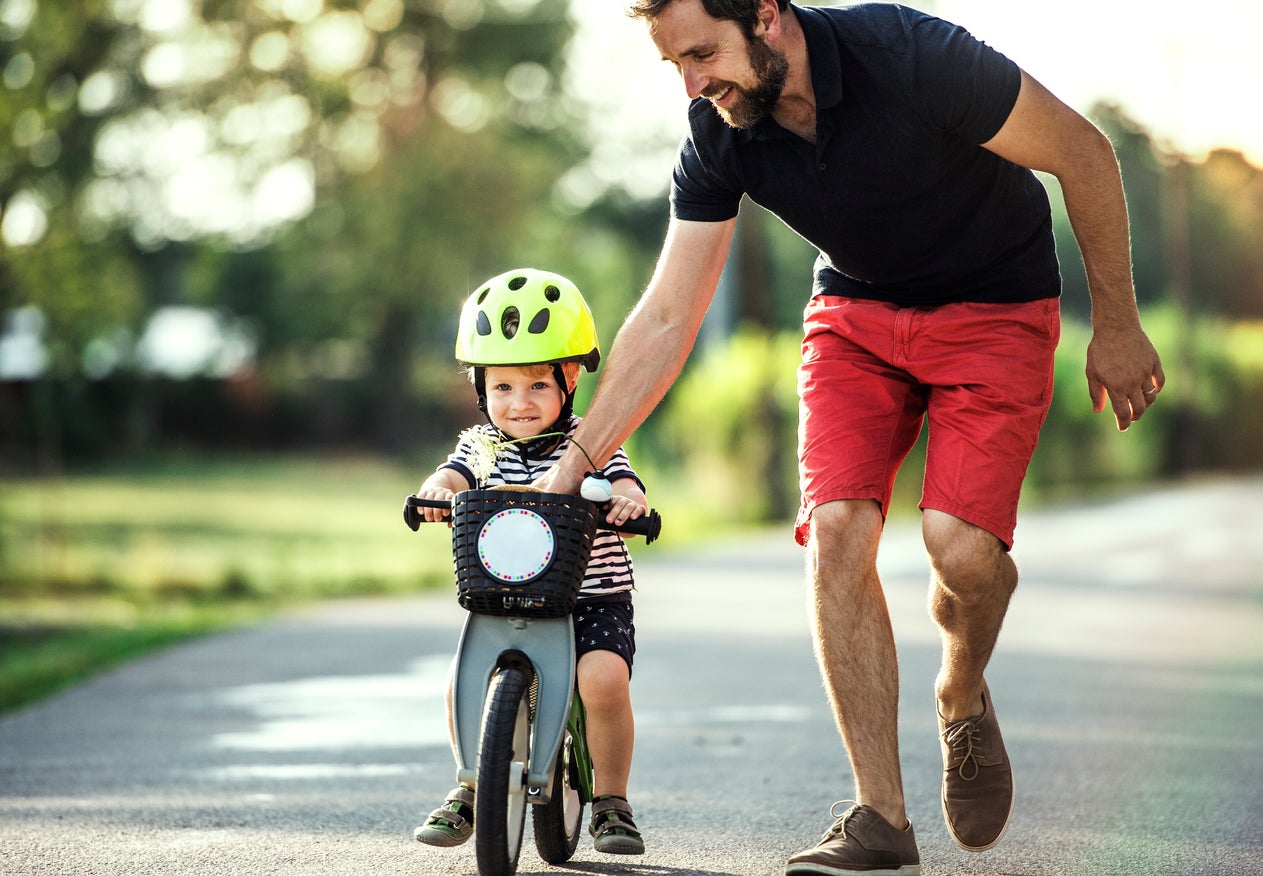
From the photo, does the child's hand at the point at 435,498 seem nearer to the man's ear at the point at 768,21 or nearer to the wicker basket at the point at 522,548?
the wicker basket at the point at 522,548

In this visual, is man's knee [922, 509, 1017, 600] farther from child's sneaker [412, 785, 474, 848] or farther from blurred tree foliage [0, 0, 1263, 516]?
blurred tree foliage [0, 0, 1263, 516]

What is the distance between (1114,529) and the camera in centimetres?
2108

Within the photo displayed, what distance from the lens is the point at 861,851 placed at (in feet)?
13.4

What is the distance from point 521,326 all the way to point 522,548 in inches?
24.2

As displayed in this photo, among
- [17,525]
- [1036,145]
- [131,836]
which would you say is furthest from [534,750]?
[17,525]

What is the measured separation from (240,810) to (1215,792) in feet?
9.81

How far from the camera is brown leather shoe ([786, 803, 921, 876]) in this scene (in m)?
4.06

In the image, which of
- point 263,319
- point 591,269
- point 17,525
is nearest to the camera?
point 17,525

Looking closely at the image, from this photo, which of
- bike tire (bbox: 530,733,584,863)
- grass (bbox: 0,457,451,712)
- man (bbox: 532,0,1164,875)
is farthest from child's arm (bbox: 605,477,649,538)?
grass (bbox: 0,457,451,712)

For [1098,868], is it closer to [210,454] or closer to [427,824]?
[427,824]

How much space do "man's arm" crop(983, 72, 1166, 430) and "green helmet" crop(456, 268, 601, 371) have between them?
110 cm

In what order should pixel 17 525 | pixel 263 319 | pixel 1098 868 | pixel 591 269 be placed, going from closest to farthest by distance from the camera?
pixel 1098 868
pixel 17 525
pixel 263 319
pixel 591 269

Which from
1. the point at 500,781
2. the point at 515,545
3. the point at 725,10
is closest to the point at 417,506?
the point at 515,545

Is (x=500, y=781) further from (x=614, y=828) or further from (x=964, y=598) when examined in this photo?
(x=964, y=598)
